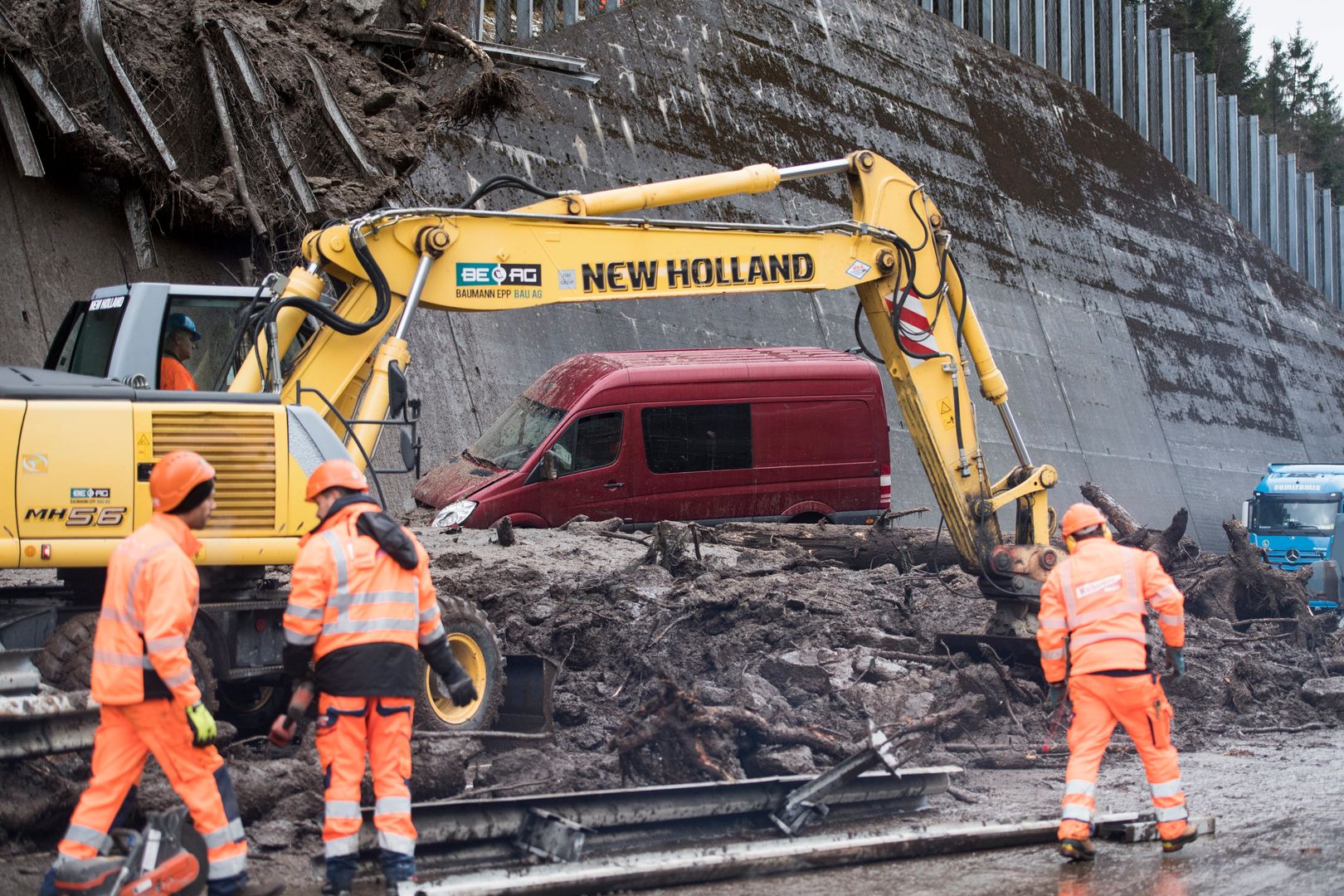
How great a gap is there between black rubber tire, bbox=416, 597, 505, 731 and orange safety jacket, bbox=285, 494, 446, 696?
2282 millimetres

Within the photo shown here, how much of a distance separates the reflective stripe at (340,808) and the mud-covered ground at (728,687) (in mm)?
911

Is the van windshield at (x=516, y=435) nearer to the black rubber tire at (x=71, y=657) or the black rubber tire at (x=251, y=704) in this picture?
the black rubber tire at (x=251, y=704)

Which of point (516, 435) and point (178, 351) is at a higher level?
point (178, 351)

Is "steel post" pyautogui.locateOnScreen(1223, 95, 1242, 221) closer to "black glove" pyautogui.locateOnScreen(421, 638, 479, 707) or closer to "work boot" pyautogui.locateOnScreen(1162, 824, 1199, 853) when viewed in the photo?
"work boot" pyautogui.locateOnScreen(1162, 824, 1199, 853)

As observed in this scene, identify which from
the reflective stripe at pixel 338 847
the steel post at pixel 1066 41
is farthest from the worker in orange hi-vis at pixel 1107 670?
the steel post at pixel 1066 41

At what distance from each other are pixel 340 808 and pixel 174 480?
144 centimetres

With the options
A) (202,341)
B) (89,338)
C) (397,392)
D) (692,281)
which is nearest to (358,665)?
(397,392)

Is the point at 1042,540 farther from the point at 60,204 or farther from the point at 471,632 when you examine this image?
the point at 60,204

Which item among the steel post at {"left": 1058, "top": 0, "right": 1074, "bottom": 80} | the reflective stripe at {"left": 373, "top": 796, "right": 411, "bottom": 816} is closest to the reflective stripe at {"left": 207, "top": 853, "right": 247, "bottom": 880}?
the reflective stripe at {"left": 373, "top": 796, "right": 411, "bottom": 816}

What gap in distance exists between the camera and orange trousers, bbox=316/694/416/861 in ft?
17.5

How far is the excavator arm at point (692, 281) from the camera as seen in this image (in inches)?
309

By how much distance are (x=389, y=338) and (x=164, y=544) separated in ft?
9.32

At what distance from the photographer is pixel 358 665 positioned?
5.40m

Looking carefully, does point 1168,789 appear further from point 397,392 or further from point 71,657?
point 71,657
